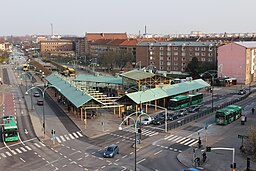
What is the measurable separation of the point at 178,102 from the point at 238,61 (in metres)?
37.0

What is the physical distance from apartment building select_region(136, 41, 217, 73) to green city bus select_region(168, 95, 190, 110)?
4460 cm

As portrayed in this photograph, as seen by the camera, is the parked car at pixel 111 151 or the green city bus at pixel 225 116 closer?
the parked car at pixel 111 151

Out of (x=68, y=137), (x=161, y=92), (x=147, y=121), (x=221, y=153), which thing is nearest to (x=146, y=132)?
(x=147, y=121)

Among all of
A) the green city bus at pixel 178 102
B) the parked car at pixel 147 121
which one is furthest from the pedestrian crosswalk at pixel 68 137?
the green city bus at pixel 178 102

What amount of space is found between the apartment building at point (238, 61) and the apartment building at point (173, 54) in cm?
1018

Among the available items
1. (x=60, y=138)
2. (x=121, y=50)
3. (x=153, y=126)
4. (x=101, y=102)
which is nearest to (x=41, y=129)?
(x=60, y=138)

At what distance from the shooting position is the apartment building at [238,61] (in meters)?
78.6

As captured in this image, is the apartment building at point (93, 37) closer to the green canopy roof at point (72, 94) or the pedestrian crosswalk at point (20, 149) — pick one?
the green canopy roof at point (72, 94)

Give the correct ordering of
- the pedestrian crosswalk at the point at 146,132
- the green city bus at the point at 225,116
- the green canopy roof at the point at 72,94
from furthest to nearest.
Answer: the green canopy roof at the point at 72,94
the green city bus at the point at 225,116
the pedestrian crosswalk at the point at 146,132

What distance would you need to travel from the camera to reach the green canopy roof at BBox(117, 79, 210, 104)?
147 feet

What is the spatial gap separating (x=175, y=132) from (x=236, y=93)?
34.2m

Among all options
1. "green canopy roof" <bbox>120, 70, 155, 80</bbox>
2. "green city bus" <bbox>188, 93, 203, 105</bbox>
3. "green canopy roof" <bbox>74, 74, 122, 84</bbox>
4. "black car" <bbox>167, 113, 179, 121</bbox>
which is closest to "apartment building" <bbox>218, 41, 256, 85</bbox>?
"green city bus" <bbox>188, 93, 203, 105</bbox>

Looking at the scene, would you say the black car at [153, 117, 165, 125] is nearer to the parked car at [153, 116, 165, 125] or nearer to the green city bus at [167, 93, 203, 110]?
the parked car at [153, 116, 165, 125]

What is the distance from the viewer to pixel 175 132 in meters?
37.4
